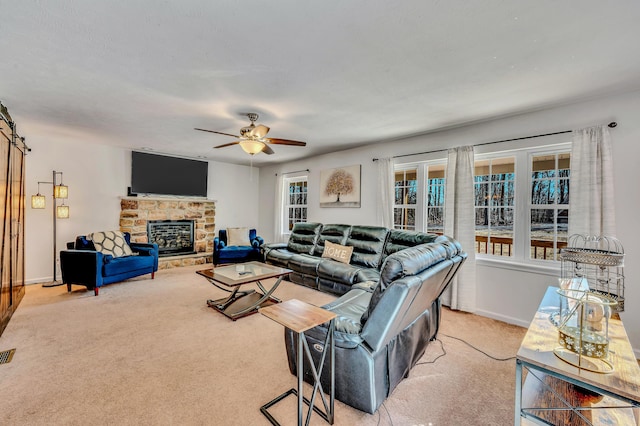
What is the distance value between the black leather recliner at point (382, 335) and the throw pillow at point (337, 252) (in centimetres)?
218

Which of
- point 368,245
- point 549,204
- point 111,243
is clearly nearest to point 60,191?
point 111,243

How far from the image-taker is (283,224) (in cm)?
667

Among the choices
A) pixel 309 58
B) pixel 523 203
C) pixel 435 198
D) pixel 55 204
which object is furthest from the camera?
pixel 55 204

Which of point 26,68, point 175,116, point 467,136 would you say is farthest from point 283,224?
point 26,68

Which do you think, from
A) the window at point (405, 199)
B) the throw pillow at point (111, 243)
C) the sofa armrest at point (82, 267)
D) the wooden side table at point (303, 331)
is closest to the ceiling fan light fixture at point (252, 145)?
the wooden side table at point (303, 331)

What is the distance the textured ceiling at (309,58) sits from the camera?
1.57 m

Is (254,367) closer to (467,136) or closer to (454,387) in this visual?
(454,387)

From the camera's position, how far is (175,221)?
605 centimetres

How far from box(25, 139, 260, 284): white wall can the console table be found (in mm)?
6345

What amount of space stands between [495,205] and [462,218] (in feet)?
1.45

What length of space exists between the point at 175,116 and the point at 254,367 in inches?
117

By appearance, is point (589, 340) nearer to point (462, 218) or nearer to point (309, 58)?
point (309, 58)

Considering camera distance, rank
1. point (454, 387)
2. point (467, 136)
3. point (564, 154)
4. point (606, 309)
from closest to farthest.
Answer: point (606, 309) → point (454, 387) → point (564, 154) → point (467, 136)

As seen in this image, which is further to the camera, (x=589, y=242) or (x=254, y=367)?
(x=589, y=242)
